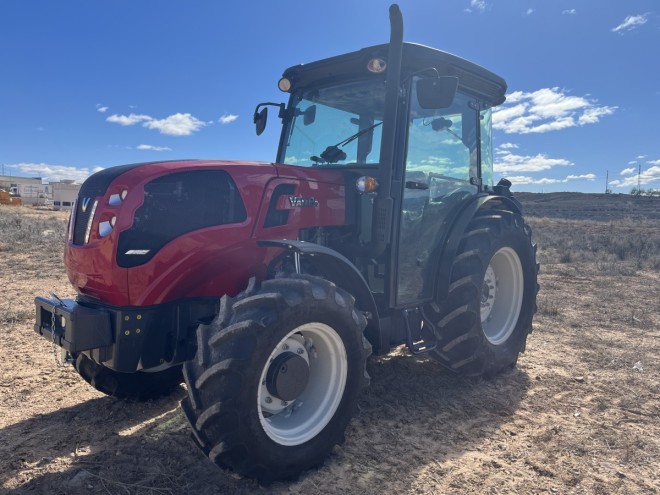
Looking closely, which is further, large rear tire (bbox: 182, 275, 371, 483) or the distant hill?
the distant hill

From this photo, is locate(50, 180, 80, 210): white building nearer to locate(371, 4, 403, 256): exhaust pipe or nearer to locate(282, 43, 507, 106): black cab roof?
locate(282, 43, 507, 106): black cab roof

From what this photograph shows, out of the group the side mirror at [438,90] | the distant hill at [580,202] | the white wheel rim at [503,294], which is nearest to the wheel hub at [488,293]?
the white wheel rim at [503,294]

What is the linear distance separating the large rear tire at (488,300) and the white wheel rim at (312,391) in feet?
4.46

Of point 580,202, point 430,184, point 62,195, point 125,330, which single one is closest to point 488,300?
point 430,184

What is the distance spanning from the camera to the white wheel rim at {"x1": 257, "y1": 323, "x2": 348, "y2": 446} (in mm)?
3006

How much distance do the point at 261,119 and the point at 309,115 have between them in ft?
1.45

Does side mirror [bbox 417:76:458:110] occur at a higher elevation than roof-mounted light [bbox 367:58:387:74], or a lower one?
lower

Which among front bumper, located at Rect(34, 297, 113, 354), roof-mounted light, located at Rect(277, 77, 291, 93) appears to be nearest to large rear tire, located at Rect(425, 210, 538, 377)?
roof-mounted light, located at Rect(277, 77, 291, 93)

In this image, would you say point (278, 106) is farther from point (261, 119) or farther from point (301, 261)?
point (301, 261)

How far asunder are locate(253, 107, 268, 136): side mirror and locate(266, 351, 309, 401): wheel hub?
232cm

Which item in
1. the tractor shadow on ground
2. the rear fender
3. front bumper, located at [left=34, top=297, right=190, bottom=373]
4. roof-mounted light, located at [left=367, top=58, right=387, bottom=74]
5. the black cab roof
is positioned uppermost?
the black cab roof

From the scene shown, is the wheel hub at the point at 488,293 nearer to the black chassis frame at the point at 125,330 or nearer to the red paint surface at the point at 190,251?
the red paint surface at the point at 190,251

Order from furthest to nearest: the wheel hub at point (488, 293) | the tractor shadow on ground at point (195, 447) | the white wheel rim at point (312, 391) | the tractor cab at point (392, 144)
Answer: the wheel hub at point (488, 293), the tractor cab at point (392, 144), the white wheel rim at point (312, 391), the tractor shadow on ground at point (195, 447)

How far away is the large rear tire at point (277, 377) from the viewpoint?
259cm
